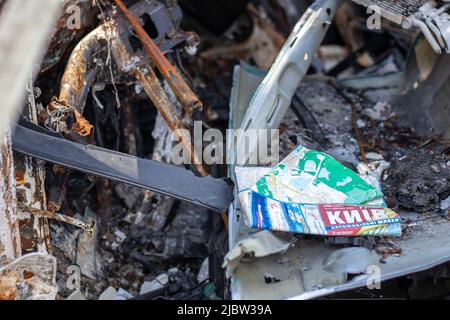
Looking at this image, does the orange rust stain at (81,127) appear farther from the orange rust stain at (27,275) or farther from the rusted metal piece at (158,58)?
the orange rust stain at (27,275)

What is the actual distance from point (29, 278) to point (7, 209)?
15.1 inches

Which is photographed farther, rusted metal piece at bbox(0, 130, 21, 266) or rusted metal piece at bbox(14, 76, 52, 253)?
rusted metal piece at bbox(14, 76, 52, 253)

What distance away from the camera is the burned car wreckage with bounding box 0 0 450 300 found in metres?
3.37

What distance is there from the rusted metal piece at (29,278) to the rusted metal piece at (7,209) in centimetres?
12

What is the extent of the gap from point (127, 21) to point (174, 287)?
5.71 ft

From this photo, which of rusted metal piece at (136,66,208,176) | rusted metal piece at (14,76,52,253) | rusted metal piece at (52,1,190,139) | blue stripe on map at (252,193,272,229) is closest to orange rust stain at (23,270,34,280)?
rusted metal piece at (14,76,52,253)

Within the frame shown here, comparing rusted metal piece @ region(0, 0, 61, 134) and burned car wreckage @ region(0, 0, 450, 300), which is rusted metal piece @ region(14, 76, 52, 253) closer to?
burned car wreckage @ region(0, 0, 450, 300)

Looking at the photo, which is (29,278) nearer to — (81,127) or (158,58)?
(81,127)

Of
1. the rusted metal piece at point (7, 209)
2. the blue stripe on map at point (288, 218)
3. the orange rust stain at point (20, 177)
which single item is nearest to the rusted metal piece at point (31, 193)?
the orange rust stain at point (20, 177)

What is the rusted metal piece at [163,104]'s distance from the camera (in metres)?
4.27

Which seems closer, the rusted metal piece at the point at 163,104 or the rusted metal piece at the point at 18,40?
the rusted metal piece at the point at 18,40

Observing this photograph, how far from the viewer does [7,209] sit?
11.3ft

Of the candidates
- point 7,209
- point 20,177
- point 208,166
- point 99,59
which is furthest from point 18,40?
point 208,166

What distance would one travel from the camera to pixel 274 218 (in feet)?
11.1
